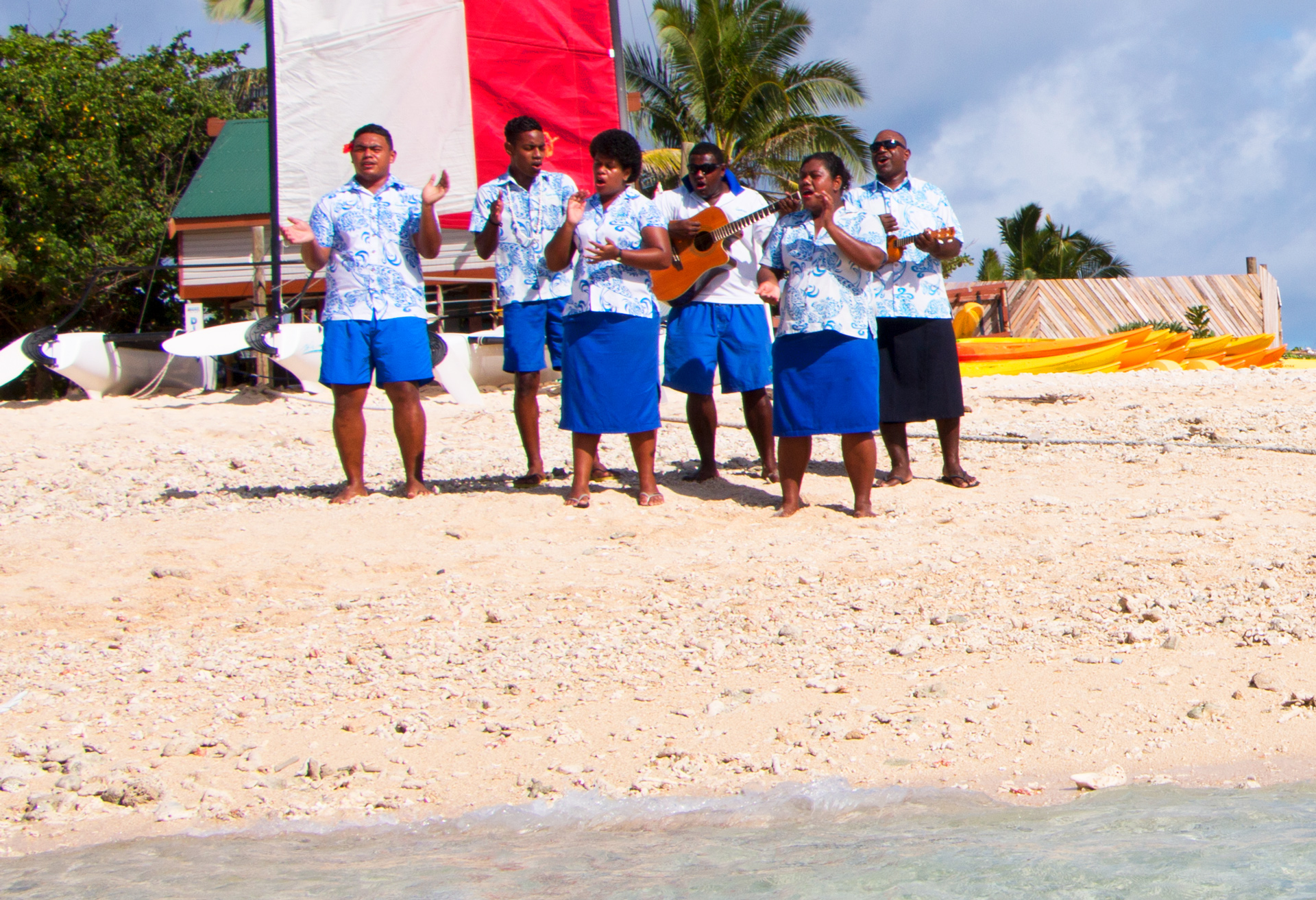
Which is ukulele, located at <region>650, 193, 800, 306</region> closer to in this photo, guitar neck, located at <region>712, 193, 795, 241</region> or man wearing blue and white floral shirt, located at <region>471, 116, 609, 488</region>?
guitar neck, located at <region>712, 193, 795, 241</region>

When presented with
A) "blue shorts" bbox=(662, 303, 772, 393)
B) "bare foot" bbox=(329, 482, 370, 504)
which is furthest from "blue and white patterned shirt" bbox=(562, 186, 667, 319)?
"bare foot" bbox=(329, 482, 370, 504)

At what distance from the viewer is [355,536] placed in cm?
458

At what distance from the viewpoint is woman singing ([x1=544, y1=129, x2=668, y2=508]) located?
195 inches

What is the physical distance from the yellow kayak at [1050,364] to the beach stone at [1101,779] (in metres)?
9.69

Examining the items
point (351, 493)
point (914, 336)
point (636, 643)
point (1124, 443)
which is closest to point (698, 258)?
point (914, 336)

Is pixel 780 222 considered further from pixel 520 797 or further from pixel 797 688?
pixel 520 797

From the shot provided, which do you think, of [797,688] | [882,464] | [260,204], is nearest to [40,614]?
[797,688]

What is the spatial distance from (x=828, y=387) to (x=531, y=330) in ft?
4.61

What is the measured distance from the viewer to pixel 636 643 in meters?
3.53

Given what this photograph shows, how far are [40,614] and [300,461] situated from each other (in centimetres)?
304

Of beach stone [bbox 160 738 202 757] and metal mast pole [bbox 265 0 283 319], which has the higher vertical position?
metal mast pole [bbox 265 0 283 319]

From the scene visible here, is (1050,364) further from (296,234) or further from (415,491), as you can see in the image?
(296,234)

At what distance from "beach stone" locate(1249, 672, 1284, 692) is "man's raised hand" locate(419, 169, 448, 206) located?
11.2 feet

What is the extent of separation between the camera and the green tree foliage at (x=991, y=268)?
28.1 m
